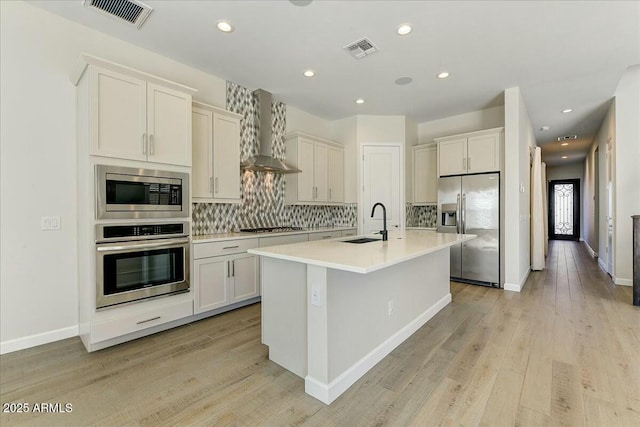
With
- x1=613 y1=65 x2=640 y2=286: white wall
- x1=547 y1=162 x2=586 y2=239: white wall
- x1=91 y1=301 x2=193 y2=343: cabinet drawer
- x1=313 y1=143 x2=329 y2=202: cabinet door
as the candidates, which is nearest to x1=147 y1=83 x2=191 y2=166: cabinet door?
x1=91 y1=301 x2=193 y2=343: cabinet drawer

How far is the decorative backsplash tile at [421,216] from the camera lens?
5652 mm

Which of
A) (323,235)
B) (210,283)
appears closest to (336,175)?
(323,235)

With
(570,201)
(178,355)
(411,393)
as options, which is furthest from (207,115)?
(570,201)

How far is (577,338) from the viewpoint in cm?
264

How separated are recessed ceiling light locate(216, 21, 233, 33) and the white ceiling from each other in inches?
2.1

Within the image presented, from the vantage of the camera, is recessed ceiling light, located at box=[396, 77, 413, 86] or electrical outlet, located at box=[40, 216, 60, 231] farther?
recessed ceiling light, located at box=[396, 77, 413, 86]

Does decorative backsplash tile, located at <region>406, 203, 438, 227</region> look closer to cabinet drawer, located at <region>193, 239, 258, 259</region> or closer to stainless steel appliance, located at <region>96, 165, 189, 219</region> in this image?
cabinet drawer, located at <region>193, 239, 258, 259</region>

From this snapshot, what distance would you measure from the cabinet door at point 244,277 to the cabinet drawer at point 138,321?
21.2 inches

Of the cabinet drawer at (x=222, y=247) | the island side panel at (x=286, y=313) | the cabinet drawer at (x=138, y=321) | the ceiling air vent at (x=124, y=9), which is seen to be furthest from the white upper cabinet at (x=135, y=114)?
the island side panel at (x=286, y=313)

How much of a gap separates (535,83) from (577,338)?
128 inches

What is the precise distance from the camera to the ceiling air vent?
244cm

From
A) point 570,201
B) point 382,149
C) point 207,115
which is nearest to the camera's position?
point 207,115

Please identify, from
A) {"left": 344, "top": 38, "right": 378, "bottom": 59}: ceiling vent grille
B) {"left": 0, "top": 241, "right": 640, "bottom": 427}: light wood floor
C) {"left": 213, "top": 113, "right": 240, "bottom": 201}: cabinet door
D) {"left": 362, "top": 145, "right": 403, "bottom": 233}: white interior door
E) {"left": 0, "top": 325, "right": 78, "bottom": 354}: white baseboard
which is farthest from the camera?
{"left": 362, "top": 145, "right": 403, "bottom": 233}: white interior door

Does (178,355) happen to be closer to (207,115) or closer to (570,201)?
(207,115)
